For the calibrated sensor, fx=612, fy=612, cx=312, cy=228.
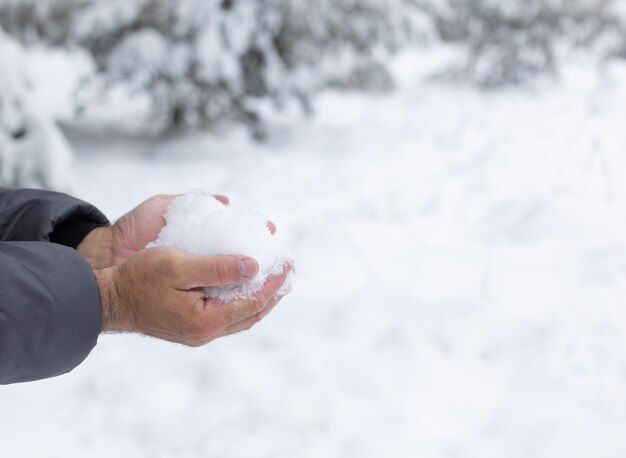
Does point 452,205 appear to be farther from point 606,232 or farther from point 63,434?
point 63,434

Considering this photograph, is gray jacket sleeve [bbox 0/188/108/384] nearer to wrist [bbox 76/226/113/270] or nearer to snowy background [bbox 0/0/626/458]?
wrist [bbox 76/226/113/270]

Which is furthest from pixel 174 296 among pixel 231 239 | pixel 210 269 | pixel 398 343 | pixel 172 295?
pixel 398 343

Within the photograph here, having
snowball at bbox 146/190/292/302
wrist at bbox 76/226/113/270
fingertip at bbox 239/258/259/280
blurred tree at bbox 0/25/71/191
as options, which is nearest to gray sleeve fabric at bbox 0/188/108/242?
wrist at bbox 76/226/113/270

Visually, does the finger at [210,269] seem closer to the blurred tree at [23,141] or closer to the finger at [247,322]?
the finger at [247,322]

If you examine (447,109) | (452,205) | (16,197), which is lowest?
(447,109)

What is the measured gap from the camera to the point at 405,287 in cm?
305

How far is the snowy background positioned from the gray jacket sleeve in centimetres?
79

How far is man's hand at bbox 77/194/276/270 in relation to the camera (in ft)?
6.41

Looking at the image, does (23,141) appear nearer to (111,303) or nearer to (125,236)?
(125,236)

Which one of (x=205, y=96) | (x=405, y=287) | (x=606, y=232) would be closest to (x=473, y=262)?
(x=405, y=287)

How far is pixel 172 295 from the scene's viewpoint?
4.66 feet

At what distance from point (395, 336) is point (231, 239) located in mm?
1300

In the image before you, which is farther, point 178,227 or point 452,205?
point 452,205

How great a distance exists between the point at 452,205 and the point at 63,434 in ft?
9.93
